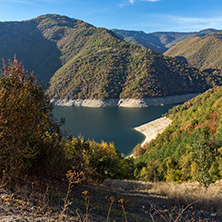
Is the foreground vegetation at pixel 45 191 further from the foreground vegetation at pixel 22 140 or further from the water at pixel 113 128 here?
the water at pixel 113 128

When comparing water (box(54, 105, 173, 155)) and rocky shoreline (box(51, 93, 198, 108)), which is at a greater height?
rocky shoreline (box(51, 93, 198, 108))

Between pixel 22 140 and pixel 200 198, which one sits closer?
pixel 22 140

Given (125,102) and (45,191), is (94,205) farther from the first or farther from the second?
(125,102)

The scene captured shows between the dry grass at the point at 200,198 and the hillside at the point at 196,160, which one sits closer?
the dry grass at the point at 200,198

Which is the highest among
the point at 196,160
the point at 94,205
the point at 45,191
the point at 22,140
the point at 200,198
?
the point at 22,140

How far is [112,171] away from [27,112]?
1251 cm

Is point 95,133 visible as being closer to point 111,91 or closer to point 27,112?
point 27,112

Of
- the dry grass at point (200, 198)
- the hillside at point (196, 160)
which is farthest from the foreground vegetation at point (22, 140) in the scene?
the hillside at point (196, 160)

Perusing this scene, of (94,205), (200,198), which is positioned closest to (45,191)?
(94,205)

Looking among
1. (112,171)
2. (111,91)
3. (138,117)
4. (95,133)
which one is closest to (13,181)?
(112,171)

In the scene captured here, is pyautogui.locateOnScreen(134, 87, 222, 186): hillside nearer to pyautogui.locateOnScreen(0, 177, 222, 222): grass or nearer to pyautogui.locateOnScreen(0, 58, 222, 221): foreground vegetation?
pyautogui.locateOnScreen(0, 177, 222, 222): grass

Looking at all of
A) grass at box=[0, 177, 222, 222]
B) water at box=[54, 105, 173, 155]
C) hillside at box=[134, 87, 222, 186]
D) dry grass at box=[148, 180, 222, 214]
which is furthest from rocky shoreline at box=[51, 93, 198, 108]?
grass at box=[0, 177, 222, 222]

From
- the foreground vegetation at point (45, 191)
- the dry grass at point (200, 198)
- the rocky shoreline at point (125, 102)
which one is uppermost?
the foreground vegetation at point (45, 191)

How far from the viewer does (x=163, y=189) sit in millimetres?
8922
